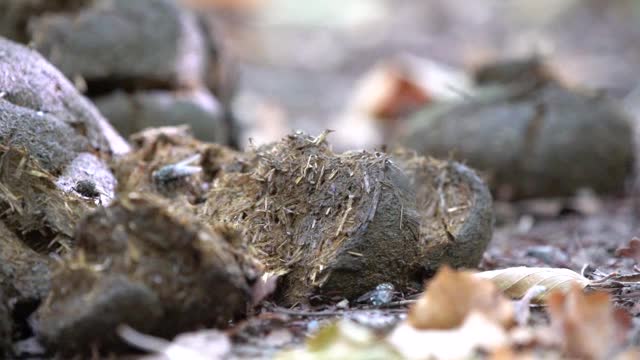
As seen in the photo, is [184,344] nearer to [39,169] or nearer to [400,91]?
[39,169]

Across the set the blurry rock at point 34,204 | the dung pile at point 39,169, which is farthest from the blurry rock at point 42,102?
the blurry rock at point 34,204

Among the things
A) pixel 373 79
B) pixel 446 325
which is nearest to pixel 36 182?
pixel 446 325

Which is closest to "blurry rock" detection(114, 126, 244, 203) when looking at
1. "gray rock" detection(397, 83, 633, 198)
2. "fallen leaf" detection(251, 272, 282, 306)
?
"fallen leaf" detection(251, 272, 282, 306)

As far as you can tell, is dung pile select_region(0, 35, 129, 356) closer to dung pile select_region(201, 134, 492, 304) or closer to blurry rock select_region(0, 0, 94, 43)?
dung pile select_region(201, 134, 492, 304)

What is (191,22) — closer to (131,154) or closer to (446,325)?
(131,154)

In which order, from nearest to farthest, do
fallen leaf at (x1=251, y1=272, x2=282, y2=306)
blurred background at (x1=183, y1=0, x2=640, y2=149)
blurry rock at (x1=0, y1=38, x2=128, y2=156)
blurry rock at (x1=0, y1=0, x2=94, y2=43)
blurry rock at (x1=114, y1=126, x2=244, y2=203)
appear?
fallen leaf at (x1=251, y1=272, x2=282, y2=306), blurry rock at (x1=0, y1=38, x2=128, y2=156), blurry rock at (x1=114, y1=126, x2=244, y2=203), blurry rock at (x1=0, y1=0, x2=94, y2=43), blurred background at (x1=183, y1=0, x2=640, y2=149)

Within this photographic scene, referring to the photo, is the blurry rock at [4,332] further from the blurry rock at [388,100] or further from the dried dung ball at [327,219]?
the blurry rock at [388,100]

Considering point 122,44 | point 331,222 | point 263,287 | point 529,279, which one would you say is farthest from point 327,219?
point 122,44
